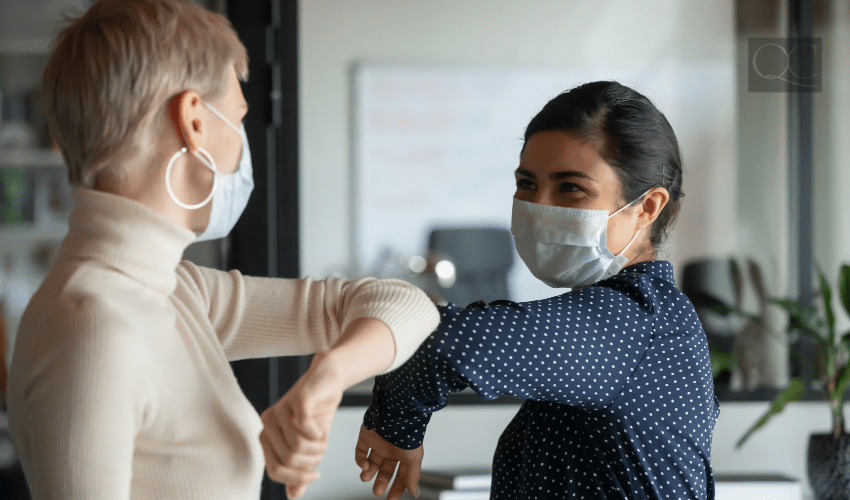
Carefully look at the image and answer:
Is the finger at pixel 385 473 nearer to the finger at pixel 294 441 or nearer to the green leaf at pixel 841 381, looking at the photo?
the finger at pixel 294 441

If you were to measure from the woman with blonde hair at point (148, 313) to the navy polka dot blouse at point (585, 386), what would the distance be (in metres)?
0.08

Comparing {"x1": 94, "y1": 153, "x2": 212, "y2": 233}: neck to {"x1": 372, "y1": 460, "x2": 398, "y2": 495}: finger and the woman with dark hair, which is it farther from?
{"x1": 372, "y1": 460, "x2": 398, "y2": 495}: finger

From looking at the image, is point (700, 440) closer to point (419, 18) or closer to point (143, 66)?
point (143, 66)

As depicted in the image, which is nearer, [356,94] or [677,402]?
[677,402]

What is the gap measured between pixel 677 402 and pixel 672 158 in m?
0.37

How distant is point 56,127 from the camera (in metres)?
0.58

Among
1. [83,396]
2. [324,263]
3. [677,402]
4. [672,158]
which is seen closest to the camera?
[83,396]

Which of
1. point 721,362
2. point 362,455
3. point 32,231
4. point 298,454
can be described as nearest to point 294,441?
point 298,454

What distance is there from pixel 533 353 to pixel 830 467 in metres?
1.77

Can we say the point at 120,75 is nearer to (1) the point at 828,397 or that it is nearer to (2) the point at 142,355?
(2) the point at 142,355

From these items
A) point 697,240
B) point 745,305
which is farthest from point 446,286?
point 745,305

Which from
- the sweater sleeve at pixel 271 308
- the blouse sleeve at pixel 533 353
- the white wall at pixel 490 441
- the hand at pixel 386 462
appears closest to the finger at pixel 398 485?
the hand at pixel 386 462

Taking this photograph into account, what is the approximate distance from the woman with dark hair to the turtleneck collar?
274 millimetres

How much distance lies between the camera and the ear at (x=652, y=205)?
949mm
